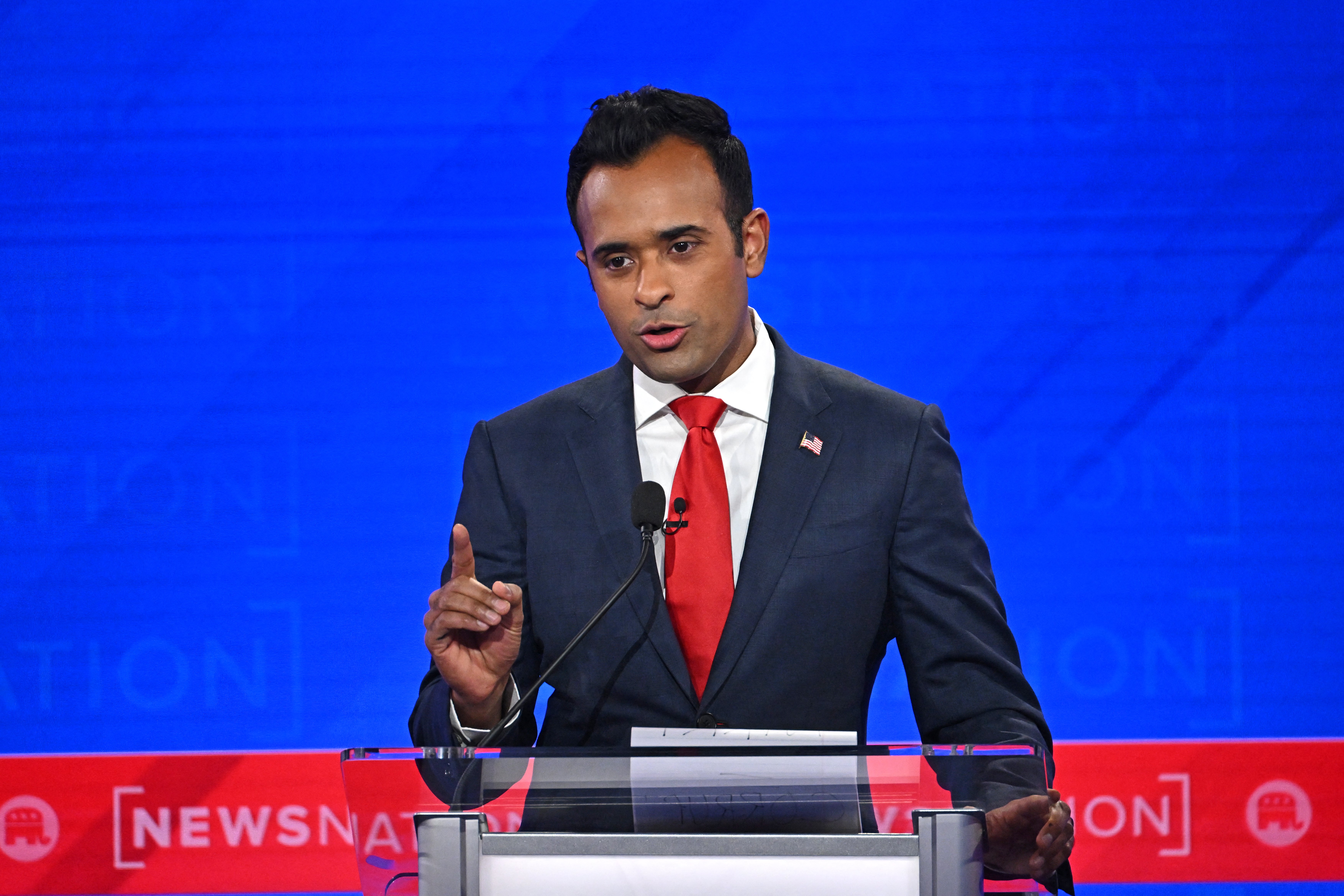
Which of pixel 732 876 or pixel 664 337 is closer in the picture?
pixel 732 876

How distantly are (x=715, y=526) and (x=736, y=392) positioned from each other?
0.24 meters

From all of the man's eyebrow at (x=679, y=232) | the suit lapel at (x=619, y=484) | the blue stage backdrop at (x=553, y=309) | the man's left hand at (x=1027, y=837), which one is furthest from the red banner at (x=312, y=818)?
the man's left hand at (x=1027, y=837)

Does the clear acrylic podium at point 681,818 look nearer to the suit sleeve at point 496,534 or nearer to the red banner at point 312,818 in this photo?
the suit sleeve at point 496,534

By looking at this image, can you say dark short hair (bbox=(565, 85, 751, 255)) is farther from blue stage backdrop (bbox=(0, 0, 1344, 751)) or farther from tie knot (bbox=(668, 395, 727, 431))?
blue stage backdrop (bbox=(0, 0, 1344, 751))

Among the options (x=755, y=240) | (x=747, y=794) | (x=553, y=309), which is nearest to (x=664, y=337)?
(x=755, y=240)

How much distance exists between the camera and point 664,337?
190 centimetres

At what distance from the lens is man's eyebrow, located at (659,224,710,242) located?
6.14 ft

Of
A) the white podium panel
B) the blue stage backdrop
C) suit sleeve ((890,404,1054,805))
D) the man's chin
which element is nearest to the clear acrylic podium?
the white podium panel

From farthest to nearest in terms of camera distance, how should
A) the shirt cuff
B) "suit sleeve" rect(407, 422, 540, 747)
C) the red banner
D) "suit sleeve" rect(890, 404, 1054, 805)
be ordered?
the red banner, "suit sleeve" rect(407, 422, 540, 747), "suit sleeve" rect(890, 404, 1054, 805), the shirt cuff

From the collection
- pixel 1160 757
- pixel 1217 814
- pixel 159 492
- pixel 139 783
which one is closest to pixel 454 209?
pixel 159 492

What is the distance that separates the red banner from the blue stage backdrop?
76 mm

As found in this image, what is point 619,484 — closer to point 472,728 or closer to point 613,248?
point 613,248

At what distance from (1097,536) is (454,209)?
5.87 ft

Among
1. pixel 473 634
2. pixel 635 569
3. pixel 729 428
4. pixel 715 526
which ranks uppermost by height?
pixel 729 428
